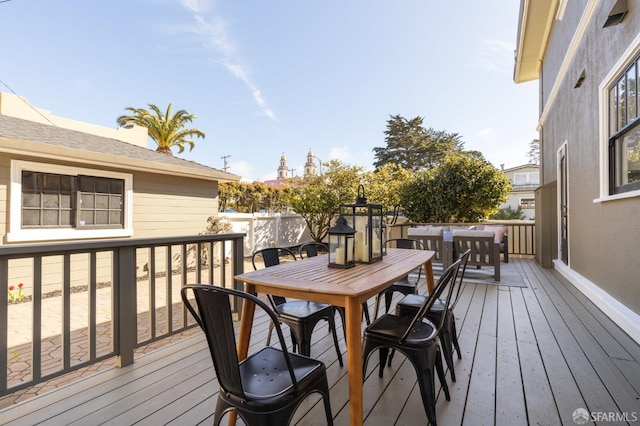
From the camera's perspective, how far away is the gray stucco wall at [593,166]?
2.68 meters

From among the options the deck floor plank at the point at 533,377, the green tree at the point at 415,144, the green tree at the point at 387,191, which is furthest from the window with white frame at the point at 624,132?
the green tree at the point at 415,144

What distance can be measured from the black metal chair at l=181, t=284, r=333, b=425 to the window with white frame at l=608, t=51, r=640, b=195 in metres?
→ 3.30

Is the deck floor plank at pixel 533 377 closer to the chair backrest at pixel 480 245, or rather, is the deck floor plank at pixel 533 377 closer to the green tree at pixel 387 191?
the chair backrest at pixel 480 245

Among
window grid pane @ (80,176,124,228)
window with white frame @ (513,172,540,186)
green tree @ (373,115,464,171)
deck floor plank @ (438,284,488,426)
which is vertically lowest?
deck floor plank @ (438,284,488,426)

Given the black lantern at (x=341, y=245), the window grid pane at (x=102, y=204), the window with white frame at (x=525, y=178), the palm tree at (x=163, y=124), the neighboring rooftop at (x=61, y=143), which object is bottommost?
the black lantern at (x=341, y=245)

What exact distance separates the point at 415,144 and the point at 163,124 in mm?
16892

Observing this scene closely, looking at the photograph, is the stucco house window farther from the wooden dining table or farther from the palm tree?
the palm tree

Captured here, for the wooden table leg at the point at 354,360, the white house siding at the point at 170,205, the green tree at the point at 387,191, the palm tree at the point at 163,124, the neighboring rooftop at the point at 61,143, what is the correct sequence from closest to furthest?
the wooden table leg at the point at 354,360, the neighboring rooftop at the point at 61,143, the white house siding at the point at 170,205, the green tree at the point at 387,191, the palm tree at the point at 163,124

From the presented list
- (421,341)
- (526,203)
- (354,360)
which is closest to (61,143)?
(354,360)

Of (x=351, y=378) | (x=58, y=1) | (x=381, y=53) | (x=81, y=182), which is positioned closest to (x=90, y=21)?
(x=58, y=1)

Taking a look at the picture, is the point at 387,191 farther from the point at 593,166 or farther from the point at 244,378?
the point at 244,378

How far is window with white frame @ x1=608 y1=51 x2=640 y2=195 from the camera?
264 cm

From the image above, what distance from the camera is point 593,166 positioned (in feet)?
11.8

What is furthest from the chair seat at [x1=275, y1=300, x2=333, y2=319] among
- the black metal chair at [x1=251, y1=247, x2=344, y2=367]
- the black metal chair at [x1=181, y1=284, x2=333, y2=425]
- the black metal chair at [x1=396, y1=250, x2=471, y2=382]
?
the black metal chair at [x1=181, y1=284, x2=333, y2=425]
